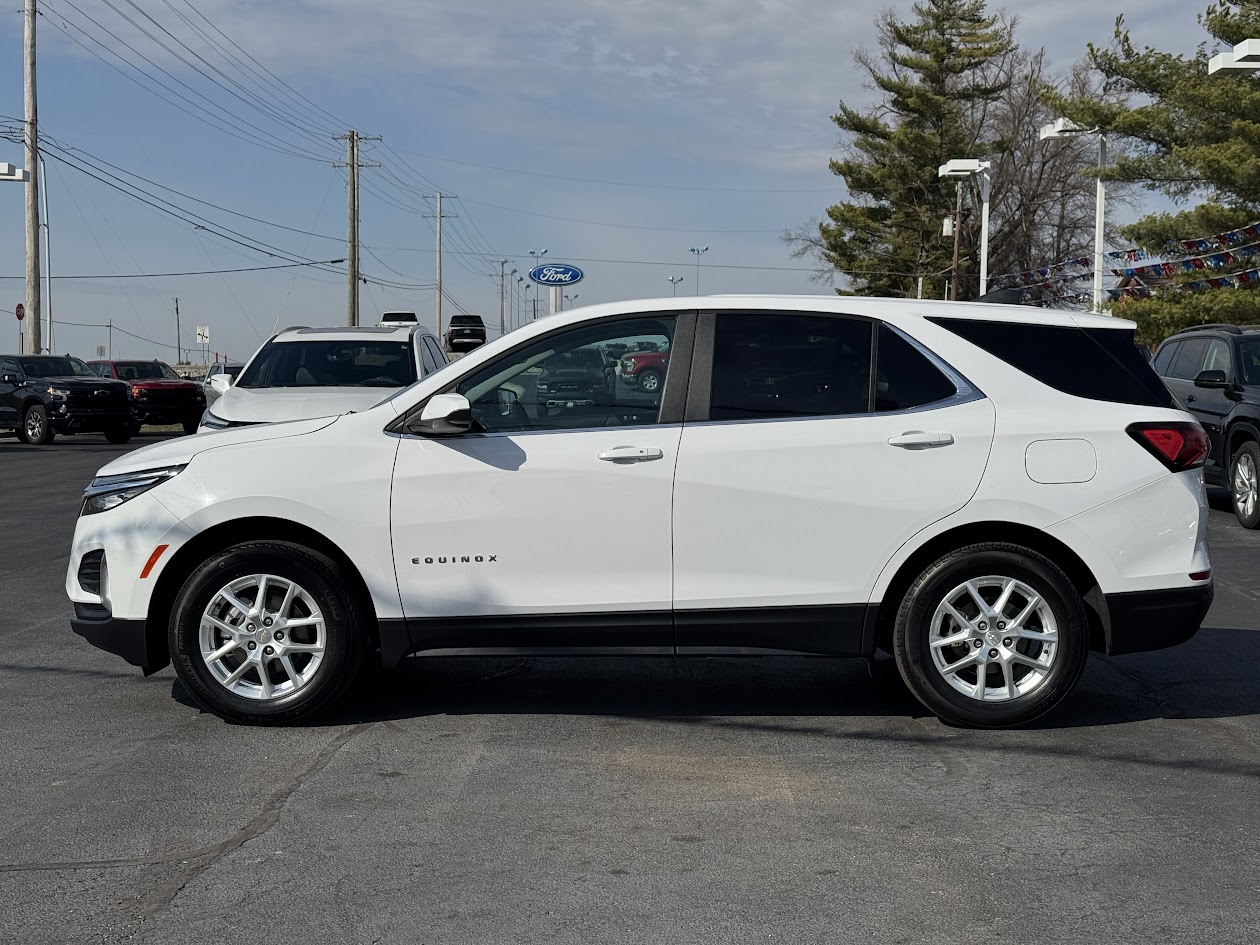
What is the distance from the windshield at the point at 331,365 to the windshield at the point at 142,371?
20403 millimetres

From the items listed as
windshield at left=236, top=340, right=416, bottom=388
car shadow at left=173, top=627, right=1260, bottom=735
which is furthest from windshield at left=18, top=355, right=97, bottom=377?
car shadow at left=173, top=627, right=1260, bottom=735

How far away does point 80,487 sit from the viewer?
18.1m

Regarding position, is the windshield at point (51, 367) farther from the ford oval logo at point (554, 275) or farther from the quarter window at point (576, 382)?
the quarter window at point (576, 382)

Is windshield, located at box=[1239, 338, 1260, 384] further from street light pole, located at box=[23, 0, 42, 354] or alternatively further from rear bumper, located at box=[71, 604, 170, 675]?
street light pole, located at box=[23, 0, 42, 354]

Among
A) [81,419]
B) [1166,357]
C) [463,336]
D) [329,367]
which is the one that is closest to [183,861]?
[329,367]

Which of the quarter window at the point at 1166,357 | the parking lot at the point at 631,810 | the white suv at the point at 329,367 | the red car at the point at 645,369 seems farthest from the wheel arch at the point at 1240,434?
the red car at the point at 645,369

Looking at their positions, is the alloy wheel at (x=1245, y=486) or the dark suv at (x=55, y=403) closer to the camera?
the alloy wheel at (x=1245, y=486)

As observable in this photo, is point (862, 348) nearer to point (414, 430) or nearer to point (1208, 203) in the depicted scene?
point (414, 430)

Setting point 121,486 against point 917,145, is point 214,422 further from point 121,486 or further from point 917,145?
point 917,145

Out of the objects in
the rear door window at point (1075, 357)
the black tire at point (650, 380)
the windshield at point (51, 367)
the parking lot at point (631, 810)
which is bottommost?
the parking lot at point (631, 810)

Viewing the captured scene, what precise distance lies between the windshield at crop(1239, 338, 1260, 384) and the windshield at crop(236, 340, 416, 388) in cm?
802

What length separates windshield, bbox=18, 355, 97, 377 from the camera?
28.1 m

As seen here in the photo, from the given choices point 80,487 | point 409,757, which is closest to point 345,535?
point 409,757

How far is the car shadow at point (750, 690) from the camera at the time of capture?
20.7ft
